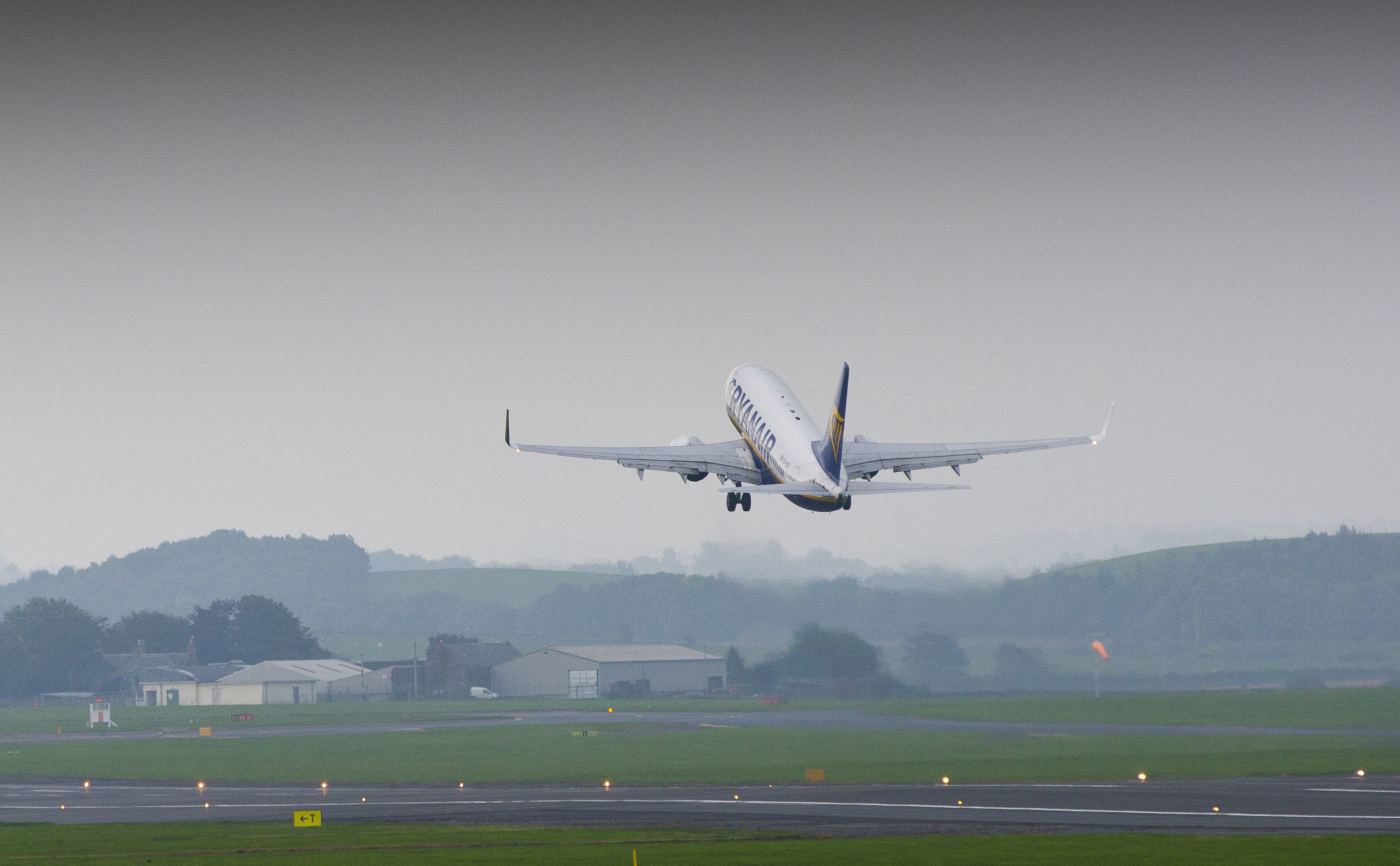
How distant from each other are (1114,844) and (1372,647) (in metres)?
104

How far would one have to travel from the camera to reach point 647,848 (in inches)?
2028

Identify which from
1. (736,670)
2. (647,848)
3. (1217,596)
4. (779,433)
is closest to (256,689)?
(736,670)

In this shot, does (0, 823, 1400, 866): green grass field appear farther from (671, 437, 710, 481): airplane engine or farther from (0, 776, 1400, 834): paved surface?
(671, 437, 710, 481): airplane engine

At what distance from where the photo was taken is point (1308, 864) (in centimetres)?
4541

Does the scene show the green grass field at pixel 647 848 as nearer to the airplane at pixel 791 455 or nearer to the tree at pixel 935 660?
the airplane at pixel 791 455

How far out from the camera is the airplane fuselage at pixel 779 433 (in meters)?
73.4

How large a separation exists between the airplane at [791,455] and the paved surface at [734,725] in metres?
27.2

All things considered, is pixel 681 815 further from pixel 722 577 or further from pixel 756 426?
pixel 722 577

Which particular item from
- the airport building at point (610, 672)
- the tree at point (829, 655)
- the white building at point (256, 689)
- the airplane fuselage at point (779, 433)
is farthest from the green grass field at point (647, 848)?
the white building at point (256, 689)

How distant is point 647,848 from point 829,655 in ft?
262

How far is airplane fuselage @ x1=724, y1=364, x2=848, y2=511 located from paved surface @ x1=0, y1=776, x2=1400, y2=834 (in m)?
14.5

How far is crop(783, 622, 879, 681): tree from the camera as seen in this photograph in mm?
127250

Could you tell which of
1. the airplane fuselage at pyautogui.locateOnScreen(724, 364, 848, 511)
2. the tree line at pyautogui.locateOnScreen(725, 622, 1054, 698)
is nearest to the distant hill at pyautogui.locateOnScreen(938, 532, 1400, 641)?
the tree line at pyautogui.locateOnScreen(725, 622, 1054, 698)

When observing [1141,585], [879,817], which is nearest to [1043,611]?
[1141,585]
